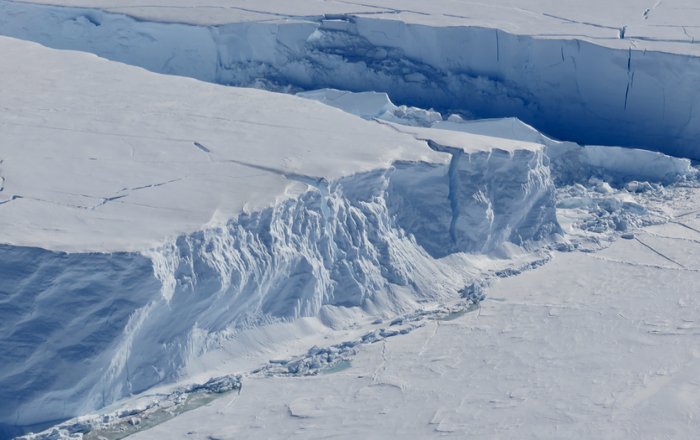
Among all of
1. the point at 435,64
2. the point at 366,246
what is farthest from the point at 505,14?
the point at 366,246

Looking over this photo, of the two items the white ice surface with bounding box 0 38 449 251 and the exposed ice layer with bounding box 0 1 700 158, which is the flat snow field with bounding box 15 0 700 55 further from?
the white ice surface with bounding box 0 38 449 251

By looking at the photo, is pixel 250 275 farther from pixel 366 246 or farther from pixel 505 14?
pixel 505 14

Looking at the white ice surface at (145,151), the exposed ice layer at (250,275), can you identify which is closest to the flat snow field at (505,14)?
the white ice surface at (145,151)

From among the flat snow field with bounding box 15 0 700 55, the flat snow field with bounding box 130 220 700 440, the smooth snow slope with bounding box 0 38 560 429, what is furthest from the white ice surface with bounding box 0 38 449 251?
the flat snow field with bounding box 15 0 700 55

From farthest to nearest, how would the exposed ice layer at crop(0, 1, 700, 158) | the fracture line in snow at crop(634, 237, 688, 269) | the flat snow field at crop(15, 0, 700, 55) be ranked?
the flat snow field at crop(15, 0, 700, 55)
the exposed ice layer at crop(0, 1, 700, 158)
the fracture line in snow at crop(634, 237, 688, 269)

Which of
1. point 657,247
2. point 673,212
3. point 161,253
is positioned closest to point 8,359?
point 161,253

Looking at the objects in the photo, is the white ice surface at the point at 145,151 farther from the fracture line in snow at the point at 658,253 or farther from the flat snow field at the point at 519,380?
the fracture line in snow at the point at 658,253
